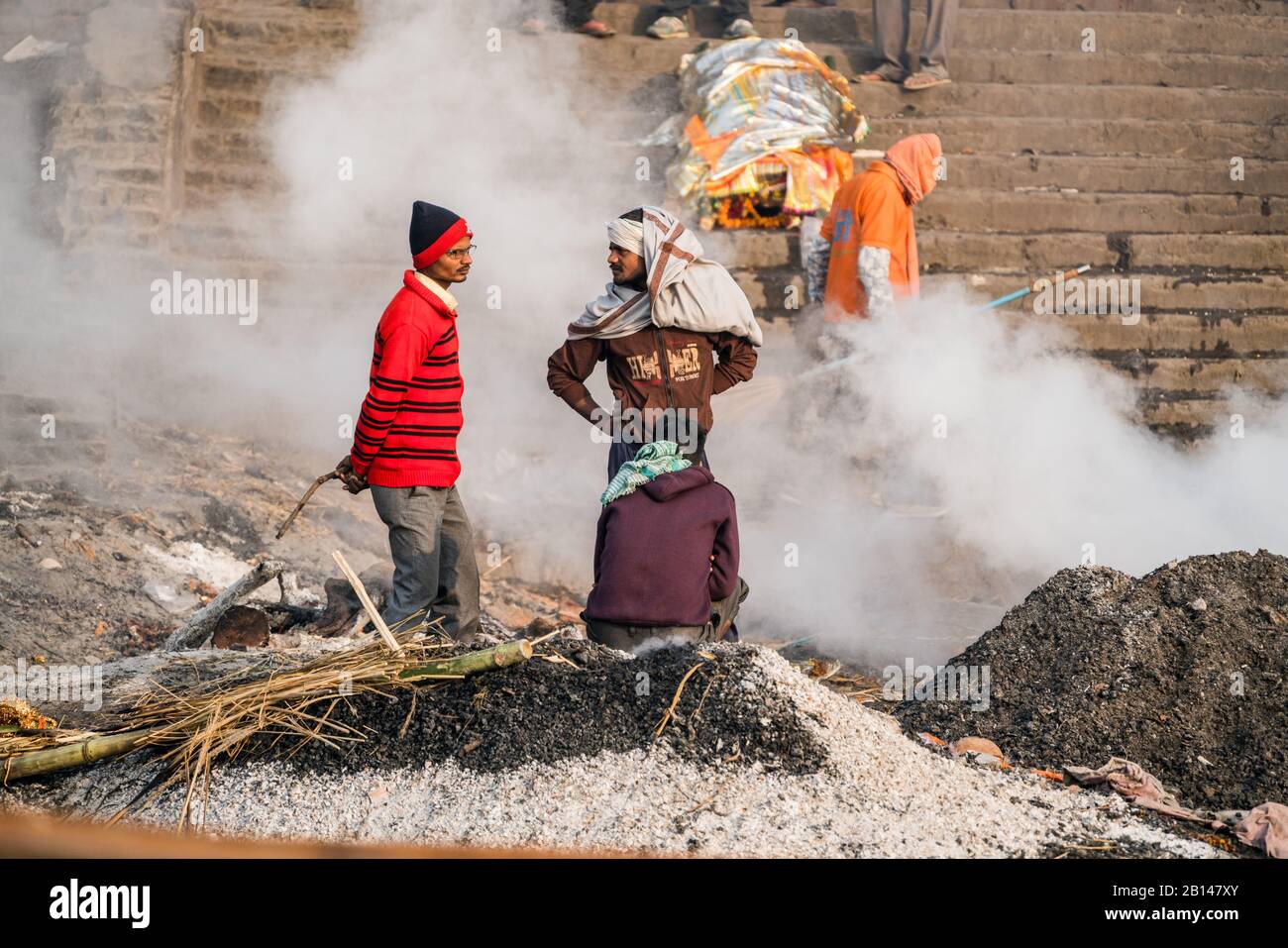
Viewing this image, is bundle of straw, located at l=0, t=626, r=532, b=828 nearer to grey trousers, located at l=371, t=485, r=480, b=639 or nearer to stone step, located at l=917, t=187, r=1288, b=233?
grey trousers, located at l=371, t=485, r=480, b=639

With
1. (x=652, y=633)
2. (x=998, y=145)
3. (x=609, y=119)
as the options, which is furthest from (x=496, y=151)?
(x=652, y=633)

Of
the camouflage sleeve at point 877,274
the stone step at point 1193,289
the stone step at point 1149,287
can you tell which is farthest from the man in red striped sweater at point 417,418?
A: the stone step at point 1193,289

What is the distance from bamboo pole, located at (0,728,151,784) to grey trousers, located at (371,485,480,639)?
1.18 m

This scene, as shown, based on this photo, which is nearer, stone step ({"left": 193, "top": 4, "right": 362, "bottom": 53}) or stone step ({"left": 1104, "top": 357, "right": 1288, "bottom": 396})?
stone step ({"left": 1104, "top": 357, "right": 1288, "bottom": 396})

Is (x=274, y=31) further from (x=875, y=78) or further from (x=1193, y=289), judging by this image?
(x=1193, y=289)

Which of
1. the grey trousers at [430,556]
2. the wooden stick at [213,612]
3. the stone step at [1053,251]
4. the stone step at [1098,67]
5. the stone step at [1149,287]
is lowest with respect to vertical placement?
the wooden stick at [213,612]

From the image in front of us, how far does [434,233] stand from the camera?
539cm

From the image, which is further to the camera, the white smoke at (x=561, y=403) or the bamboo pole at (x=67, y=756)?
the white smoke at (x=561, y=403)

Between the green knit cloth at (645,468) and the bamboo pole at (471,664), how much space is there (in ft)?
2.48

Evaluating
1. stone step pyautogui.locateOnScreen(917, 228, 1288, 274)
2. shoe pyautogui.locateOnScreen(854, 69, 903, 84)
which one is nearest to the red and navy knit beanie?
stone step pyautogui.locateOnScreen(917, 228, 1288, 274)

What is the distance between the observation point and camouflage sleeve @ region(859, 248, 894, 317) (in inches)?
323

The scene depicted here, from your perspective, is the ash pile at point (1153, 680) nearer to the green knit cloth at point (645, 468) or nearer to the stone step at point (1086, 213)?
the green knit cloth at point (645, 468)

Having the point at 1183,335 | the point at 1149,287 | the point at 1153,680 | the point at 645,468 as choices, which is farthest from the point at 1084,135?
the point at 645,468

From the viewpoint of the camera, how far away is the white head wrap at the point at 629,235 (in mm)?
5859
